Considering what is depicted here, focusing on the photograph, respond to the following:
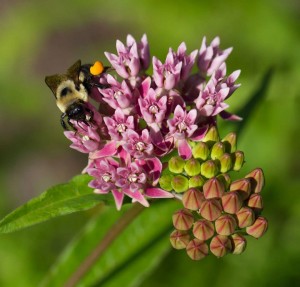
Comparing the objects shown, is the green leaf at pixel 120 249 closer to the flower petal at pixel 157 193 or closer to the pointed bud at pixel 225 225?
the flower petal at pixel 157 193

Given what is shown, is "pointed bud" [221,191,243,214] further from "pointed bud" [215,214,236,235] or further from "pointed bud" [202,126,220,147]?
"pointed bud" [202,126,220,147]

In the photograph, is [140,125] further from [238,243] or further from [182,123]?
[238,243]

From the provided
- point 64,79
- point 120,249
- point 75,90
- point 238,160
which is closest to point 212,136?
point 238,160

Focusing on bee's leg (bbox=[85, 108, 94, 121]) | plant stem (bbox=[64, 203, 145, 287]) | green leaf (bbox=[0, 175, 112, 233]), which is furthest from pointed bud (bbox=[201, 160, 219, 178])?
bee's leg (bbox=[85, 108, 94, 121])

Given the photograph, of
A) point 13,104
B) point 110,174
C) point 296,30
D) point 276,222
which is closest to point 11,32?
point 13,104

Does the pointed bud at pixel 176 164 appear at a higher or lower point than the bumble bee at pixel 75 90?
lower

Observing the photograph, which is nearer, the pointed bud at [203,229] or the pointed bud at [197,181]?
the pointed bud at [203,229]

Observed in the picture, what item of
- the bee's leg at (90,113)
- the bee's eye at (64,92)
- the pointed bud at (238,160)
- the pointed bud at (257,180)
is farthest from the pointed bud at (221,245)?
the bee's eye at (64,92)
